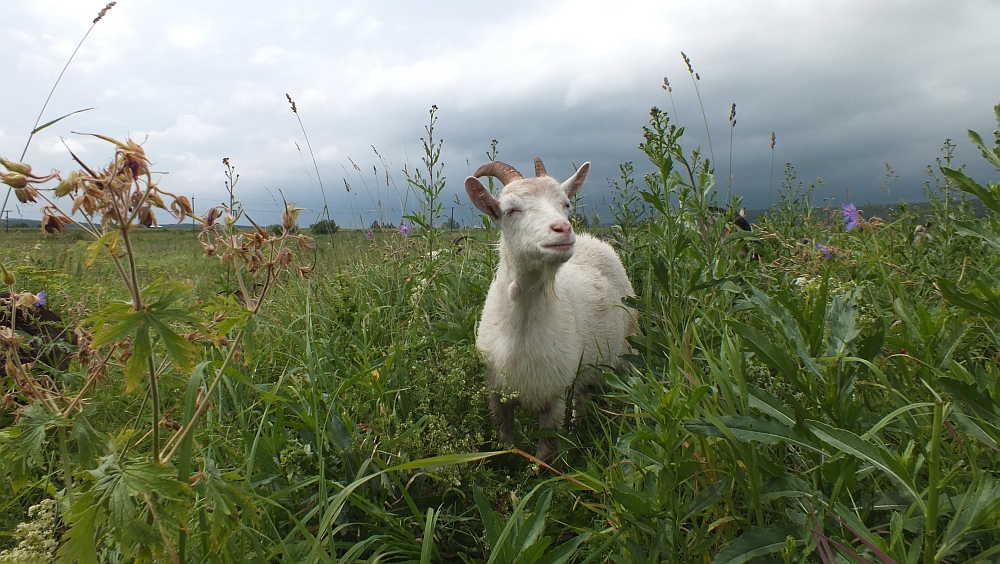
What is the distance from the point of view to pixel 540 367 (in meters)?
3.40

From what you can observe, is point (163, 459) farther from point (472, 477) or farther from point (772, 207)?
point (772, 207)

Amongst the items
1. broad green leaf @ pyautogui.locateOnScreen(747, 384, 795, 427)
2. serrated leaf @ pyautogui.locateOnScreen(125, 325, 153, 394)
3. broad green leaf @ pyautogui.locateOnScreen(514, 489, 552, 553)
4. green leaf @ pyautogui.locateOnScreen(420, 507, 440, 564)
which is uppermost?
serrated leaf @ pyautogui.locateOnScreen(125, 325, 153, 394)

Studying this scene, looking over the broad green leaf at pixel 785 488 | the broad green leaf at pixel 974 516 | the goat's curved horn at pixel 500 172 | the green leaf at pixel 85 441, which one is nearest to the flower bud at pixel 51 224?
the green leaf at pixel 85 441

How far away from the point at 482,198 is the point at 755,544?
104 inches

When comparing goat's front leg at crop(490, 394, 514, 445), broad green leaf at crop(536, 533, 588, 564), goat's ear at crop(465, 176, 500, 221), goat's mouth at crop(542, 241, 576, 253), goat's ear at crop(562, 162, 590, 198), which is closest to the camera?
broad green leaf at crop(536, 533, 588, 564)

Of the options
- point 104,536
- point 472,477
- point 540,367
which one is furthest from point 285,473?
point 540,367

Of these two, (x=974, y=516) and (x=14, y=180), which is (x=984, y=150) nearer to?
(x=974, y=516)

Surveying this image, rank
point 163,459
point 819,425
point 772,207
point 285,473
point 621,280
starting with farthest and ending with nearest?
point 772,207 < point 621,280 < point 285,473 < point 163,459 < point 819,425

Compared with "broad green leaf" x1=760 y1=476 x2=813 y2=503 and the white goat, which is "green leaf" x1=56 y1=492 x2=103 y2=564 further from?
→ the white goat

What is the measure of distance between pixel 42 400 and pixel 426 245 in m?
3.40

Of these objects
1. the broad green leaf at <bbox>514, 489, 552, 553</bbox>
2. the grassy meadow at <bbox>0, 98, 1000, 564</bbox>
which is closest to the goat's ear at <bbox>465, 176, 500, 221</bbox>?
the grassy meadow at <bbox>0, 98, 1000, 564</bbox>

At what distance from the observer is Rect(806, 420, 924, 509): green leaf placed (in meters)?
1.27

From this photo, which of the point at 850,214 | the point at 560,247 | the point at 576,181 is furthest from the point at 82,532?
the point at 850,214

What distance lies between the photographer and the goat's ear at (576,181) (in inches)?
166
